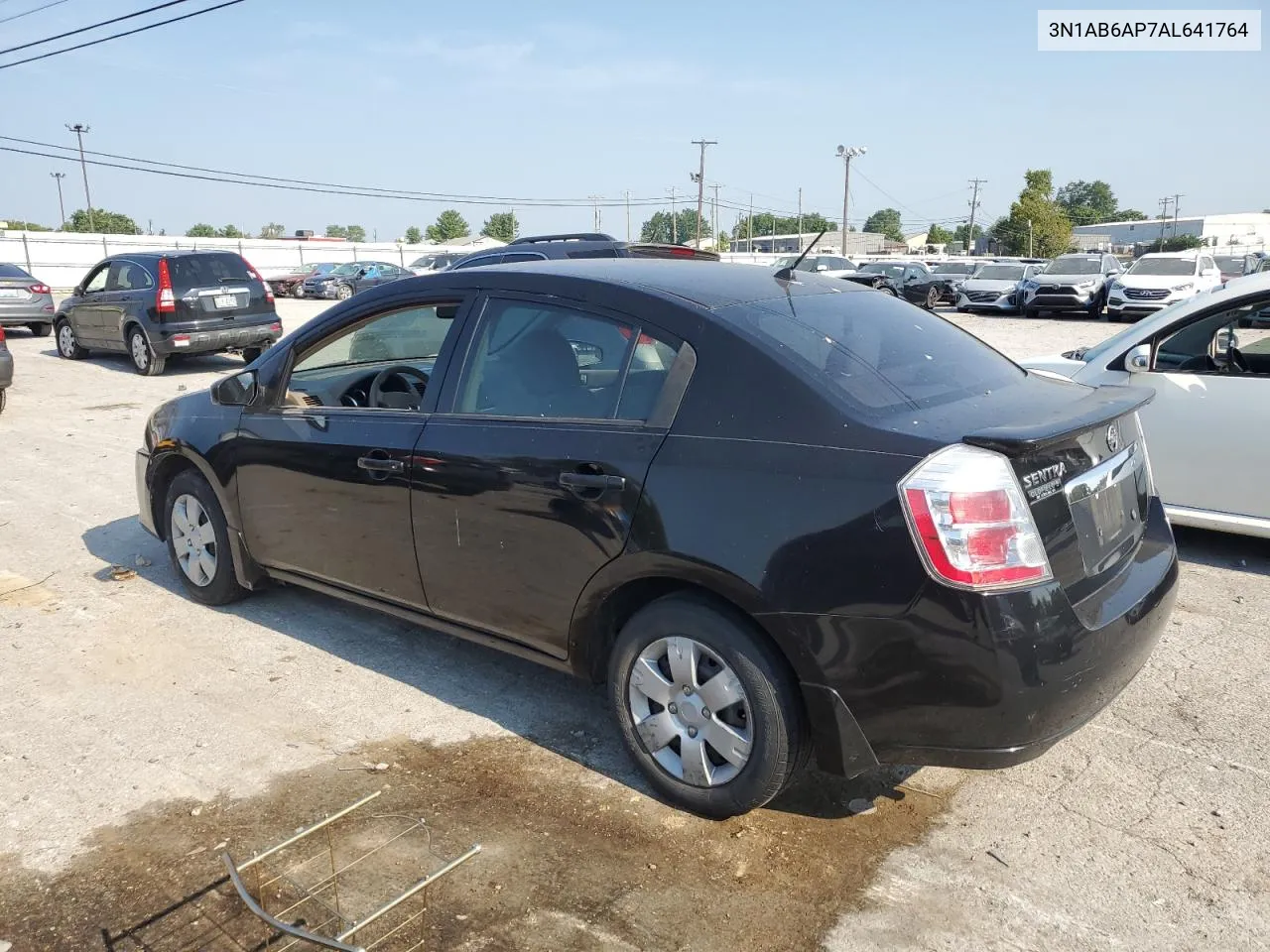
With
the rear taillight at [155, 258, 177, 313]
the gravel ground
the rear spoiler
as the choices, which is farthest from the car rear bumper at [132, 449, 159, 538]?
the rear taillight at [155, 258, 177, 313]

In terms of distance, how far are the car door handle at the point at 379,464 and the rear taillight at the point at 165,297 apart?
1123cm

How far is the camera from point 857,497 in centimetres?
283

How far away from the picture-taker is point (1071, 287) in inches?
1033

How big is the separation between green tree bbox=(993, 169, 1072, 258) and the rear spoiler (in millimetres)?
71549

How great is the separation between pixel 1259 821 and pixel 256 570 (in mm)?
4220

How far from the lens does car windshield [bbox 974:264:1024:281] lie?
29.3 metres

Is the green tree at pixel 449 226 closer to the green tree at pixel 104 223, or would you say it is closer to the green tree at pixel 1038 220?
the green tree at pixel 104 223

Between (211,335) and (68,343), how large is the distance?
12.5 feet

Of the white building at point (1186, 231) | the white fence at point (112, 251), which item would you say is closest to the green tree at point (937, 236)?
the white building at point (1186, 231)

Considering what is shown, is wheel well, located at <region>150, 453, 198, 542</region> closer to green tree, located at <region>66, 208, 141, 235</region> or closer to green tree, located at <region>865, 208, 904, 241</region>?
green tree, located at <region>66, 208, 141, 235</region>

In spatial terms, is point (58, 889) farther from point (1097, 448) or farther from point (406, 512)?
point (1097, 448)

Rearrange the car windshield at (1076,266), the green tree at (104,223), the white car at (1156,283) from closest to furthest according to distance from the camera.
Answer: the white car at (1156,283)
the car windshield at (1076,266)
the green tree at (104,223)

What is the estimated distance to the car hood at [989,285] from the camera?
93.9ft

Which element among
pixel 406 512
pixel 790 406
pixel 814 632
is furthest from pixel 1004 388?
pixel 406 512
